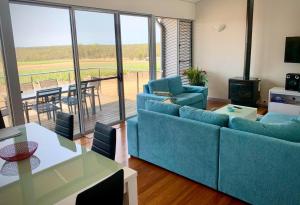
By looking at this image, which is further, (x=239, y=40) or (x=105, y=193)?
(x=239, y=40)

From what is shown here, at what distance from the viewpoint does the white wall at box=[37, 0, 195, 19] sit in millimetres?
4219

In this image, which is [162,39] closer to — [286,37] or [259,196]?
[286,37]

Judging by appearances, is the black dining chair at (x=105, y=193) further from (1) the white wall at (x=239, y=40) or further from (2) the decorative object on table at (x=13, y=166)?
(1) the white wall at (x=239, y=40)

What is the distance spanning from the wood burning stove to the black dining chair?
505 centimetres

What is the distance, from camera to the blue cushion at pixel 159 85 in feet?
16.4

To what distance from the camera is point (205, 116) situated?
266 centimetres

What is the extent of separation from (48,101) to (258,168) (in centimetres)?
335

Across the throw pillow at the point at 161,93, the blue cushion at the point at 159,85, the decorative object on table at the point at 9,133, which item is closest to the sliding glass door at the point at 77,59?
the blue cushion at the point at 159,85

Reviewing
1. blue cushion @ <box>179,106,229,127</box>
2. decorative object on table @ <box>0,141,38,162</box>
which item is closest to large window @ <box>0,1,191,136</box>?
decorative object on table @ <box>0,141,38,162</box>

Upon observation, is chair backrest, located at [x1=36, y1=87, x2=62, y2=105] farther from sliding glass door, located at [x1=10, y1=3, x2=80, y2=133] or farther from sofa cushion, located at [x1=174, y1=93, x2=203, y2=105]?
sofa cushion, located at [x1=174, y1=93, x2=203, y2=105]

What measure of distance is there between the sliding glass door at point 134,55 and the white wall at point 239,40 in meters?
1.97

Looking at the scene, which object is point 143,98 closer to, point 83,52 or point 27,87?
point 83,52

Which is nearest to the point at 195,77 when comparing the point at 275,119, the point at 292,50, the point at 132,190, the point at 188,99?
the point at 188,99

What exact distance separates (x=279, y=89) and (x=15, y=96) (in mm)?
5246
